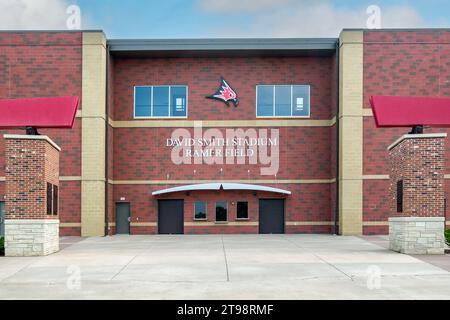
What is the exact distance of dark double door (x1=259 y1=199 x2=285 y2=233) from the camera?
34.7 m

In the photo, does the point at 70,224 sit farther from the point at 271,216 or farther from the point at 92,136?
the point at 271,216

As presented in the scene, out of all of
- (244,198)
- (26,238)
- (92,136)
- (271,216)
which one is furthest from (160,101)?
(26,238)

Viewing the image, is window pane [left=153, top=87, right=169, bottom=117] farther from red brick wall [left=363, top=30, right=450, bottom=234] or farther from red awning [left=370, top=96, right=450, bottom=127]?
red awning [left=370, top=96, right=450, bottom=127]

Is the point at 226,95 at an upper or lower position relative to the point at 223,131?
upper

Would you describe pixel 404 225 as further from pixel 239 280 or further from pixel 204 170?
pixel 204 170

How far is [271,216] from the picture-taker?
34.7 meters

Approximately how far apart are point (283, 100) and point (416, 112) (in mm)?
12956

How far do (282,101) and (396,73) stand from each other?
667 cm

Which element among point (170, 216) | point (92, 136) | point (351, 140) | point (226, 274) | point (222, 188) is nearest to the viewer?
point (226, 274)

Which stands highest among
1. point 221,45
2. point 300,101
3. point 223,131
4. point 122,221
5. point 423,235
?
point 221,45

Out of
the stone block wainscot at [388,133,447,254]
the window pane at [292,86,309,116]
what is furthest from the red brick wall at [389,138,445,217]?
the window pane at [292,86,309,116]

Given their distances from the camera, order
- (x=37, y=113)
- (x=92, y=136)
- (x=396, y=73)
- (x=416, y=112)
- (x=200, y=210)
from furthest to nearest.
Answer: (x=200, y=210), (x=396, y=73), (x=92, y=136), (x=37, y=113), (x=416, y=112)

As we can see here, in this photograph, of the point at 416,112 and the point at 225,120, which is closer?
the point at 416,112
